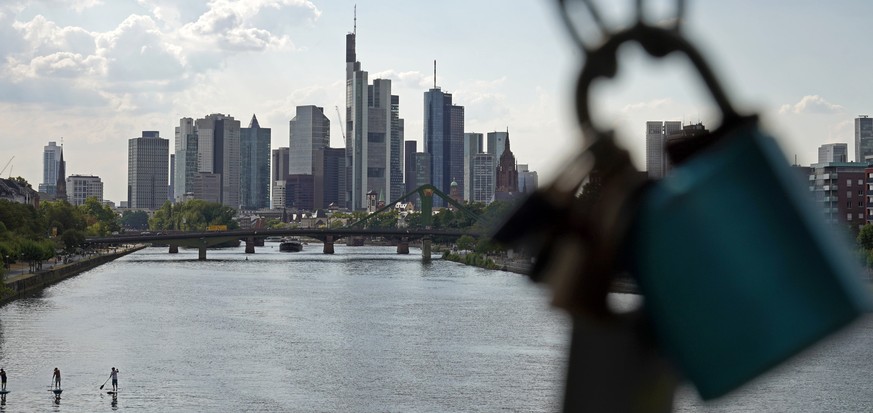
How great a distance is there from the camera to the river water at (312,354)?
19734 millimetres

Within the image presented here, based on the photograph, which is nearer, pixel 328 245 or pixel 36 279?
pixel 36 279

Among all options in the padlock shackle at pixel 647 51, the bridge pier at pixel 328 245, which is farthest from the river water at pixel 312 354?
the bridge pier at pixel 328 245

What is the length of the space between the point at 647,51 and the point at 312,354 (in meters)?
25.1

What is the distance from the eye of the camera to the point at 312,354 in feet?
85.9

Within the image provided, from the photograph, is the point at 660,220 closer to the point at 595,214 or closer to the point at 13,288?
the point at 595,214

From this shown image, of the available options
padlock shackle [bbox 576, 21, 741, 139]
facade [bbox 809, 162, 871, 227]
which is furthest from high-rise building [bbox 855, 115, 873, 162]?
padlock shackle [bbox 576, 21, 741, 139]

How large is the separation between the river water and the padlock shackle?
6.70 meters

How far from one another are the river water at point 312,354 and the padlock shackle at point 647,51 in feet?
22.0

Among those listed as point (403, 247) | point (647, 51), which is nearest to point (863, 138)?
point (403, 247)

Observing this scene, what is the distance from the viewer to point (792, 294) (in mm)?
1417

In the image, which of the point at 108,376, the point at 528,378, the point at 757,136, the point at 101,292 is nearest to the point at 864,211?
the point at 101,292

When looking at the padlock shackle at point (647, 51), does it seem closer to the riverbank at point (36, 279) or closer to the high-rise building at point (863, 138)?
the riverbank at point (36, 279)

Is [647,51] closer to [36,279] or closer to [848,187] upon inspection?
[36,279]

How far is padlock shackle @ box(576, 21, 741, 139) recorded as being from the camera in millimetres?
1466
